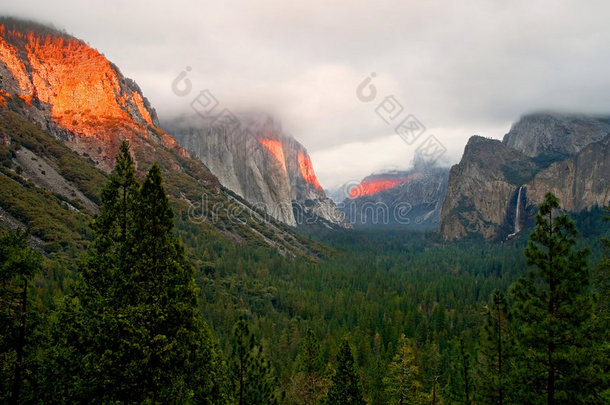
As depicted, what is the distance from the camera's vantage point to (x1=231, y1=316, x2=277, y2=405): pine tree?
78.7 ft

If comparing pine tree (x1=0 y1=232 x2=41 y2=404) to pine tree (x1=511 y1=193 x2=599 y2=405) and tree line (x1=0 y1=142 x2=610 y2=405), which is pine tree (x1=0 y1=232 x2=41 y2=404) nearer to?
tree line (x1=0 y1=142 x2=610 y2=405)

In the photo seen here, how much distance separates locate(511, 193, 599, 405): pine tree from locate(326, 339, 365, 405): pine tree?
53.6ft

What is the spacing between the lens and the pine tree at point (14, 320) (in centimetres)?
1784

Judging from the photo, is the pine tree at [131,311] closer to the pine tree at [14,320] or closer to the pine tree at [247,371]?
the pine tree at [14,320]

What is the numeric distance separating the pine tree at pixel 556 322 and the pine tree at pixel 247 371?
14.8m

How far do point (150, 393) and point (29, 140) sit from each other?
159 metres

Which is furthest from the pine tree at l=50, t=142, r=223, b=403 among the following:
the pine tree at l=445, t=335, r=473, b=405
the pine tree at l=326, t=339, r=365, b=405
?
the pine tree at l=445, t=335, r=473, b=405

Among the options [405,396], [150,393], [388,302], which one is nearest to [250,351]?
[150,393]

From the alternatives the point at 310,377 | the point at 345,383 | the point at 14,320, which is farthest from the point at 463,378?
the point at 14,320

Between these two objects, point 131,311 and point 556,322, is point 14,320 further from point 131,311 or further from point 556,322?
point 556,322

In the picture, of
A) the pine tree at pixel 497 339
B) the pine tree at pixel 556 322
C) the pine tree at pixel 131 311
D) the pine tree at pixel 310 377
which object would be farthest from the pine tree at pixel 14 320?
the pine tree at pixel 497 339

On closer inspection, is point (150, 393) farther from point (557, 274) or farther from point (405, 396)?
point (405, 396)

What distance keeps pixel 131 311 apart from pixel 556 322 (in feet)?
57.9

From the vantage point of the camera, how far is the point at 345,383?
31812mm
